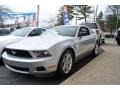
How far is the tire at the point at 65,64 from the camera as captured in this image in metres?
5.09

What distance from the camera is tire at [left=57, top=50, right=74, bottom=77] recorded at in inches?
201

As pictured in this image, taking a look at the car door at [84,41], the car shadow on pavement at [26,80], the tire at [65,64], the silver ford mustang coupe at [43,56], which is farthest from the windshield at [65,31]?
the car shadow on pavement at [26,80]

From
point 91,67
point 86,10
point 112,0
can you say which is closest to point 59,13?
point 86,10

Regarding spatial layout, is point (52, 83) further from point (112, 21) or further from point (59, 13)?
point (59, 13)

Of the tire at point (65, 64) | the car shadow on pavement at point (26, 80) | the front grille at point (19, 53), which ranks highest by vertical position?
the front grille at point (19, 53)

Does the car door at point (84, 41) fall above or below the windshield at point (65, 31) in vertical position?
below

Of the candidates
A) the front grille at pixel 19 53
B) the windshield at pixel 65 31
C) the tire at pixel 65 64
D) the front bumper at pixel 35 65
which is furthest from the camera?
the windshield at pixel 65 31

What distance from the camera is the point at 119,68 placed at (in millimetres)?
5980

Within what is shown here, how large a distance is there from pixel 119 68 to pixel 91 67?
842mm

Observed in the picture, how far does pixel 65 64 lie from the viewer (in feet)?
17.6

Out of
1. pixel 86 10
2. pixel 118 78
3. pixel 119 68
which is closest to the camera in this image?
pixel 118 78

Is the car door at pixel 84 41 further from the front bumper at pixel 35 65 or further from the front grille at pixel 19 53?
the front grille at pixel 19 53

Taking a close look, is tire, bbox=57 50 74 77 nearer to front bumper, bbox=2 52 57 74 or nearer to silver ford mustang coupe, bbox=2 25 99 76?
silver ford mustang coupe, bbox=2 25 99 76

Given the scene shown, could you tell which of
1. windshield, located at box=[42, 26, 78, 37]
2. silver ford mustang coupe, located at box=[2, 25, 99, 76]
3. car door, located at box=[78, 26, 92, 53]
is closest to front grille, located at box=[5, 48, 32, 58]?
silver ford mustang coupe, located at box=[2, 25, 99, 76]
